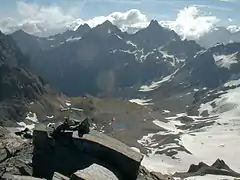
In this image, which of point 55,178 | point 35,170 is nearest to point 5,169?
point 35,170

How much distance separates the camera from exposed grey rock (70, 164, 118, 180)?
17.0 metres

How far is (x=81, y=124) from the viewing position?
23.3 m

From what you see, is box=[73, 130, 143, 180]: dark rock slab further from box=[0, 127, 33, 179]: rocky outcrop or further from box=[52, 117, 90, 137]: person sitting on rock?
box=[0, 127, 33, 179]: rocky outcrop

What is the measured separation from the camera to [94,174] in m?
18.2

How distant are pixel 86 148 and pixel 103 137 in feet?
5.86

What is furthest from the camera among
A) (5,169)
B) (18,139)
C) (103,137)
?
(18,139)

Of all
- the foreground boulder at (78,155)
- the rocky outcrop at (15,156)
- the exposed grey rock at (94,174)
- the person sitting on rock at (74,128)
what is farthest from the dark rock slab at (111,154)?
the rocky outcrop at (15,156)

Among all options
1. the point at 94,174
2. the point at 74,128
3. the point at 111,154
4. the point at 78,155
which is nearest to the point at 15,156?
the point at 74,128

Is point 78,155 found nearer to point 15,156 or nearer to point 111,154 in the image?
point 111,154

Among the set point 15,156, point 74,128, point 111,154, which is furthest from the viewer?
point 74,128

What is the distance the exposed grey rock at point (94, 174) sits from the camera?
17031 mm

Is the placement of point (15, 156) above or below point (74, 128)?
below


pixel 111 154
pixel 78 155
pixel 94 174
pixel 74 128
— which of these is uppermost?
Result: pixel 74 128

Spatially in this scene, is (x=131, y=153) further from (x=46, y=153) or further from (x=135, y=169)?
(x=46, y=153)
